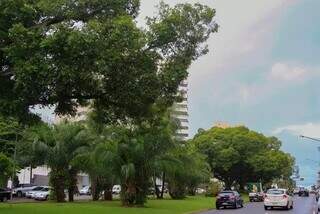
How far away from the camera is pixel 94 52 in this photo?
1970 centimetres

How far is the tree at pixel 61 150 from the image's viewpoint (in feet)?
153

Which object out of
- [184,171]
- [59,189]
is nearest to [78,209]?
[59,189]

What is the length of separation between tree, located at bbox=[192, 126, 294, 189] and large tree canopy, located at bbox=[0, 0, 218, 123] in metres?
72.7

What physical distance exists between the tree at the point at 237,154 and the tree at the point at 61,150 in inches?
1989

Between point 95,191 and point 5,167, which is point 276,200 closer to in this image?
point 95,191

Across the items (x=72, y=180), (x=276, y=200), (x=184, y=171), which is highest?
(x=184, y=171)

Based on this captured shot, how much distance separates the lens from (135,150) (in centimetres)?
4381

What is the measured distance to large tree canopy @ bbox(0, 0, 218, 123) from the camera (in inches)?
774

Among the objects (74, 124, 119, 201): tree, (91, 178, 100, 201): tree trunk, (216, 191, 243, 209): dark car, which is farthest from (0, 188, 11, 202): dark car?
(216, 191, 243, 209): dark car

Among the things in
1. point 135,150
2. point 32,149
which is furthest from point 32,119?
point 32,149

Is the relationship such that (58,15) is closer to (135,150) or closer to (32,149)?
(135,150)

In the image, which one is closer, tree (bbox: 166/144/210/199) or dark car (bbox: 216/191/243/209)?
tree (bbox: 166/144/210/199)

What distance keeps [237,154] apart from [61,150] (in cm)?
5401

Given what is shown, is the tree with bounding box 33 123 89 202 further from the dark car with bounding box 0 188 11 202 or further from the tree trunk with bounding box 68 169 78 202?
the dark car with bounding box 0 188 11 202
